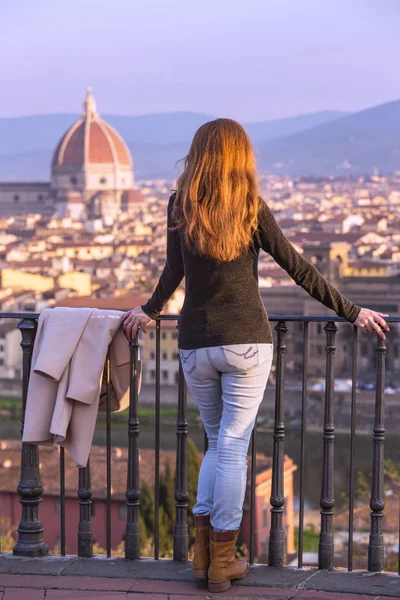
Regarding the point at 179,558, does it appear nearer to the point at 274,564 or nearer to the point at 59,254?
the point at 274,564

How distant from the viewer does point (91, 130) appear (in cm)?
7769

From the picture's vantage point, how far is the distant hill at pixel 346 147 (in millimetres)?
139750

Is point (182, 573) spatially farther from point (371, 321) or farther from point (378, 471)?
point (371, 321)

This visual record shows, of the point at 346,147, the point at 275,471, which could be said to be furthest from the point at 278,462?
the point at 346,147

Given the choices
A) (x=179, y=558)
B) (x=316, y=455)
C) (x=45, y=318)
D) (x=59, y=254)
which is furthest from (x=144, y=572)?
(x=59, y=254)

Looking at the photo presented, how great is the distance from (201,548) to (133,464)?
0.26 m

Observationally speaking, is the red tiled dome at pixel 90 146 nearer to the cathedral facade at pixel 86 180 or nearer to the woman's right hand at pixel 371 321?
the cathedral facade at pixel 86 180

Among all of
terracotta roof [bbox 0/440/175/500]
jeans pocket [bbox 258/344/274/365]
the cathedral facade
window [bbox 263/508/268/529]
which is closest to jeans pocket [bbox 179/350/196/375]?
jeans pocket [bbox 258/344/274/365]

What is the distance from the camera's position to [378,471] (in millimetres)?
2389

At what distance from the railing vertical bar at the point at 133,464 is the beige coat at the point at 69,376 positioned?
0.25 feet

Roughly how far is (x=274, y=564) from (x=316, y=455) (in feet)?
58.0

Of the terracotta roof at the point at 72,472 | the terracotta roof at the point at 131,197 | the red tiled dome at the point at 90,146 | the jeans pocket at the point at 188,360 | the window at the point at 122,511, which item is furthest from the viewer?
the red tiled dome at the point at 90,146

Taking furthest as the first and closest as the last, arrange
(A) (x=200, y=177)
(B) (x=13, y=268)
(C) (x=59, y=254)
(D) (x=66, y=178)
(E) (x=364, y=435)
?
(D) (x=66, y=178) < (C) (x=59, y=254) < (B) (x=13, y=268) < (E) (x=364, y=435) < (A) (x=200, y=177)

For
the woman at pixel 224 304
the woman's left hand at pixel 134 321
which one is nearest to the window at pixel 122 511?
the woman's left hand at pixel 134 321
